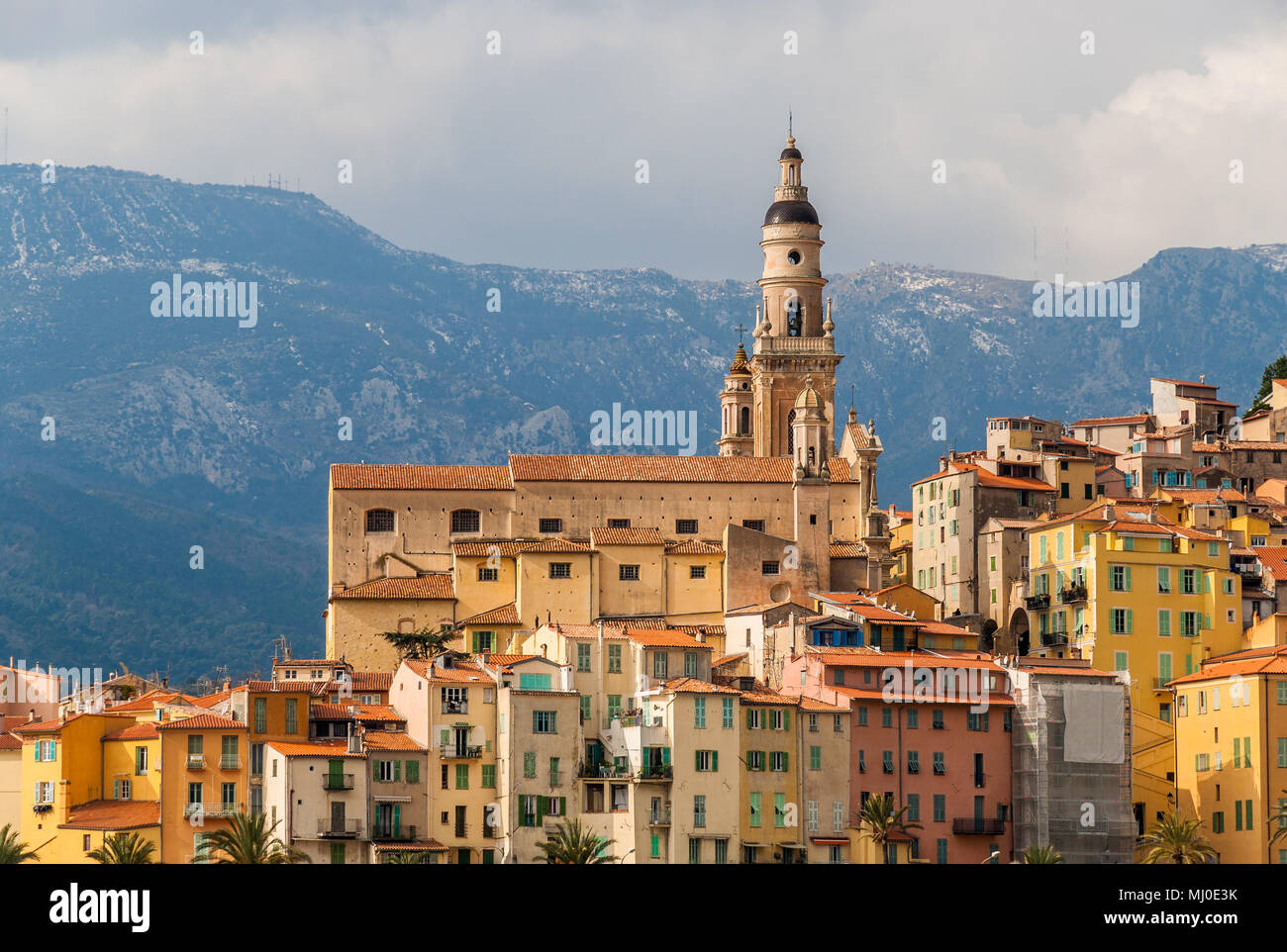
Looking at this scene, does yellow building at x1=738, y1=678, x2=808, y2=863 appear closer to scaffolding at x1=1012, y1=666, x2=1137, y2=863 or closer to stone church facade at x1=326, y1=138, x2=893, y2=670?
scaffolding at x1=1012, y1=666, x2=1137, y2=863

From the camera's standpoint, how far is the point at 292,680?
3494 inches

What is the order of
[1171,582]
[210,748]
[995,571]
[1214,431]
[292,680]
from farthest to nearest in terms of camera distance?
1. [1214,431]
2. [995,571]
3. [1171,582]
4. [292,680]
5. [210,748]

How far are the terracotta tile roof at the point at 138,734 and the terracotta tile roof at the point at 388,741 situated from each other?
25.3 feet

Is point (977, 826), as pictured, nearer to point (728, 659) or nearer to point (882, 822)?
point (882, 822)

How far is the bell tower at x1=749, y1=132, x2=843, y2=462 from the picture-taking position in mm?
122125

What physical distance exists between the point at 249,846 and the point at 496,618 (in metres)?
23.6

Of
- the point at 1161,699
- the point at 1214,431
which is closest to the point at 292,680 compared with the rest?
the point at 1161,699

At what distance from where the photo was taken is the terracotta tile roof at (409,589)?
98.9 meters

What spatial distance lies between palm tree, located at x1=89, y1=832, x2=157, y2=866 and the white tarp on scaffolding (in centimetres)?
3238

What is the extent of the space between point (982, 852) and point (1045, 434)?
3459cm

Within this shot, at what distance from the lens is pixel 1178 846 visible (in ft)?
271

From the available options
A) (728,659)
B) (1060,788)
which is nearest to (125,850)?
(728,659)

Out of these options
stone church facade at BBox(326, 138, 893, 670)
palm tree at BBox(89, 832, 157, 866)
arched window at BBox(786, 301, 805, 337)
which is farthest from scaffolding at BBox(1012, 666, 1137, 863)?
arched window at BBox(786, 301, 805, 337)
